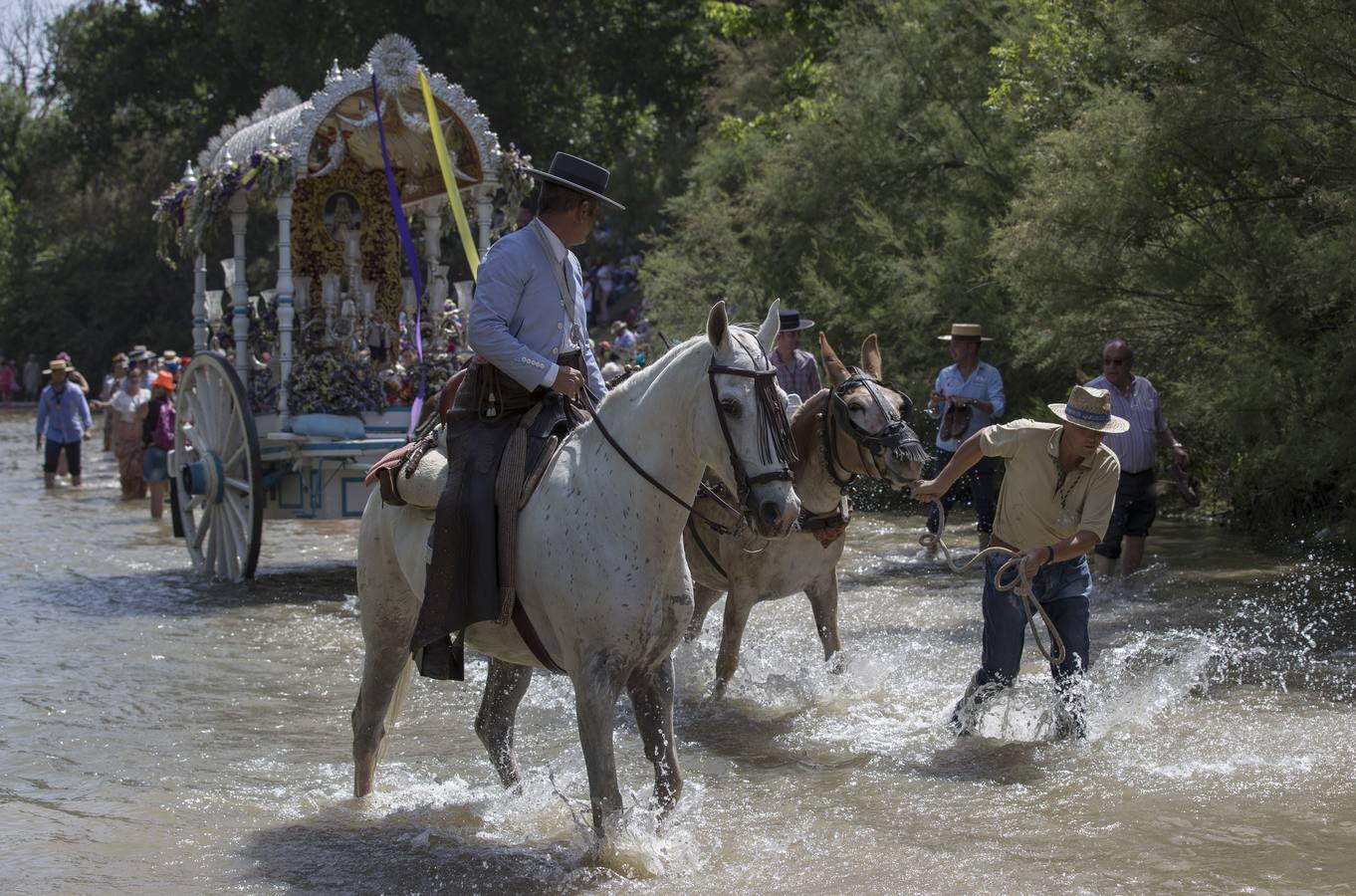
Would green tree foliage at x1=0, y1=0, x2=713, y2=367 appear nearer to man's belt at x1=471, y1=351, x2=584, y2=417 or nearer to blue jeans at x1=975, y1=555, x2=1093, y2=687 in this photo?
blue jeans at x1=975, y1=555, x2=1093, y2=687

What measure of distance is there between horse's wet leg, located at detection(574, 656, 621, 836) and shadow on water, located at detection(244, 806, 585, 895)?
0.94ft

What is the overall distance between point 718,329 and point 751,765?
9.31ft

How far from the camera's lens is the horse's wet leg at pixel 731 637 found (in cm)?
761

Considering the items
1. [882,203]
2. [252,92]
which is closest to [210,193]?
[882,203]

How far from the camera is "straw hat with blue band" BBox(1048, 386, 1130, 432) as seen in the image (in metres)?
6.46

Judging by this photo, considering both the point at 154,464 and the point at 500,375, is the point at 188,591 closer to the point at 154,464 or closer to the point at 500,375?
the point at 154,464

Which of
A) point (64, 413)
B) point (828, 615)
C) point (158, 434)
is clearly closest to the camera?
point (828, 615)

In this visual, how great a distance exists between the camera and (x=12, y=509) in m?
18.7

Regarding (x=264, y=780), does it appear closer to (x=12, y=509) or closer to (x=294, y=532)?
(x=294, y=532)

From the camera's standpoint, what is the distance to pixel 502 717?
6.10 meters

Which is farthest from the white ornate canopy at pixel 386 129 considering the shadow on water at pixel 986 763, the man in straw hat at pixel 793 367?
the shadow on water at pixel 986 763

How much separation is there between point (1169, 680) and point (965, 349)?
4406 millimetres

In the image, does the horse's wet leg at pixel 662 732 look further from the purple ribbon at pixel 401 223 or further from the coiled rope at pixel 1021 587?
the purple ribbon at pixel 401 223

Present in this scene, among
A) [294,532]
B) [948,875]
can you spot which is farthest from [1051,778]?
[294,532]
